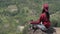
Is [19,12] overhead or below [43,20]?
below

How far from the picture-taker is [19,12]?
1015 centimetres

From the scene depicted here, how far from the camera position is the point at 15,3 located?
11.6 meters

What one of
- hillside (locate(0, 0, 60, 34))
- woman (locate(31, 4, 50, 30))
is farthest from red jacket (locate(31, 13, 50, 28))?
hillside (locate(0, 0, 60, 34))

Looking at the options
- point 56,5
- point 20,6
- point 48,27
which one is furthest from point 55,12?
point 48,27

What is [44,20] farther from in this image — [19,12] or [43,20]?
[19,12]

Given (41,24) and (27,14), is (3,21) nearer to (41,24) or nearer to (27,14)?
(27,14)

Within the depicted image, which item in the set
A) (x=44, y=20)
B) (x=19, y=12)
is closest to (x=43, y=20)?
(x=44, y=20)

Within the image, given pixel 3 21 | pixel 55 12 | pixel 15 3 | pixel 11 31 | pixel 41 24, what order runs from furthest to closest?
pixel 15 3
pixel 55 12
pixel 3 21
pixel 11 31
pixel 41 24

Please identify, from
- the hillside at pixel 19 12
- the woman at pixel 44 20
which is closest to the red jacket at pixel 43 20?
the woman at pixel 44 20

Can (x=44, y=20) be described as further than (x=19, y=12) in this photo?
No

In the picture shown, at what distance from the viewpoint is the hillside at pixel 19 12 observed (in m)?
7.78

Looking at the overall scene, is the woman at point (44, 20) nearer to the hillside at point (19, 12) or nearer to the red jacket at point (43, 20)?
the red jacket at point (43, 20)

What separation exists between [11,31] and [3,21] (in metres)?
0.86

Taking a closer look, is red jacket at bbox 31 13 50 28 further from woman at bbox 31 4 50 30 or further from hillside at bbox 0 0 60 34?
hillside at bbox 0 0 60 34
